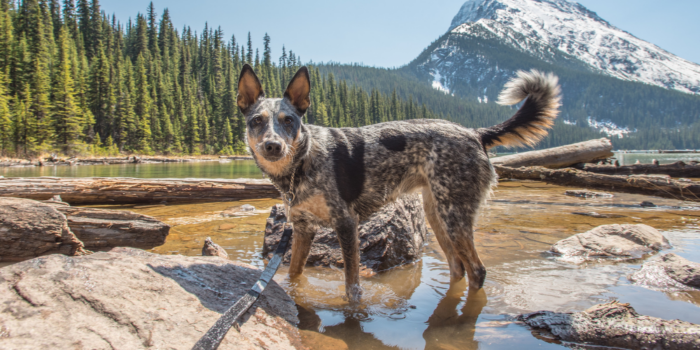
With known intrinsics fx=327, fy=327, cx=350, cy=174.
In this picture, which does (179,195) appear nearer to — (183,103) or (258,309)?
(258,309)

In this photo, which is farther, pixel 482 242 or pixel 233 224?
pixel 233 224

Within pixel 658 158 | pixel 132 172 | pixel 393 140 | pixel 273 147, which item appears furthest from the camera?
pixel 658 158

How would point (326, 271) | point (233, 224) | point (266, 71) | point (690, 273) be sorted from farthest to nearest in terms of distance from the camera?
point (266, 71) < point (233, 224) < point (326, 271) < point (690, 273)

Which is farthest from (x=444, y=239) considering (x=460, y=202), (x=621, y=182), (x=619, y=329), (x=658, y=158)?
(x=658, y=158)

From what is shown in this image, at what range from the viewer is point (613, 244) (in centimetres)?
516

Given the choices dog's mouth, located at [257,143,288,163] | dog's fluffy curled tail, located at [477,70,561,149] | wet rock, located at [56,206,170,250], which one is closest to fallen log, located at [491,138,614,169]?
dog's fluffy curled tail, located at [477,70,561,149]

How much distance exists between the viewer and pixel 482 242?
605cm

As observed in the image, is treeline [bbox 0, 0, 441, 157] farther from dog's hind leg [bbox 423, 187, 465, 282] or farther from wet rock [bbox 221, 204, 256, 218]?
dog's hind leg [bbox 423, 187, 465, 282]

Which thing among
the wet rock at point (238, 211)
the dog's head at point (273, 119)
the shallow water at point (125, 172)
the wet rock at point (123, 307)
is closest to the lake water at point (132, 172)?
the shallow water at point (125, 172)

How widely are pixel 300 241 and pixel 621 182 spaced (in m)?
12.3

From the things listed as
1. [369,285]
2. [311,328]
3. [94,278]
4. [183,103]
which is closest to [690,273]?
[369,285]

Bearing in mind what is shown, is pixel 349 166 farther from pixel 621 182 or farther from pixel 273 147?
pixel 621 182

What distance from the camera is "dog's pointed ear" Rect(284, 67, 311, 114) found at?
387cm

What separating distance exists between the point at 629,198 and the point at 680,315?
1027 centimetres
